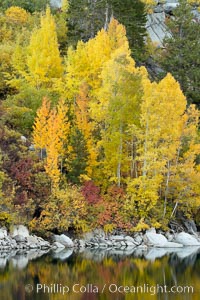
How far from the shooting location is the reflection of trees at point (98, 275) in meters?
20.8

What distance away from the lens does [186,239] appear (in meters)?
37.5

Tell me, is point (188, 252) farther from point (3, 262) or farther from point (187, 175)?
point (3, 262)

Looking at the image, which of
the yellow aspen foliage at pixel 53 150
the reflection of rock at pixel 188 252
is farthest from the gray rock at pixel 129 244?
the yellow aspen foliage at pixel 53 150

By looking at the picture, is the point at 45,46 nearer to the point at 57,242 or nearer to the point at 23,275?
the point at 57,242

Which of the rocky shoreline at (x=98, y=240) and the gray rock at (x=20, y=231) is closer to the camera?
the rocky shoreline at (x=98, y=240)

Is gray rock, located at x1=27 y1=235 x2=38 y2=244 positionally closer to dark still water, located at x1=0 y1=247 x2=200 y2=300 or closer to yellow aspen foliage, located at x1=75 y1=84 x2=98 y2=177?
dark still water, located at x1=0 y1=247 x2=200 y2=300

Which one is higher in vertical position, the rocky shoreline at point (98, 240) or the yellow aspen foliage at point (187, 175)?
the yellow aspen foliage at point (187, 175)

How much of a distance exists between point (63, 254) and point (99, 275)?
6.30 m

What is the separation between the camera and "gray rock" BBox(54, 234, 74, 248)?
3406 cm

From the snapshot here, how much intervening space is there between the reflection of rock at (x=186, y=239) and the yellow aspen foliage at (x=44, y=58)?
15.5 meters

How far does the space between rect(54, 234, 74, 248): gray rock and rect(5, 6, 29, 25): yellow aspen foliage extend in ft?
99.7

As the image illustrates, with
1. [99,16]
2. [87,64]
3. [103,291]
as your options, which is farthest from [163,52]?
[103,291]

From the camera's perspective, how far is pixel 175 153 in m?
38.4

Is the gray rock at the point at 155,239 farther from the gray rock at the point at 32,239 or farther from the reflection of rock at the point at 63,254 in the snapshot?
the gray rock at the point at 32,239
